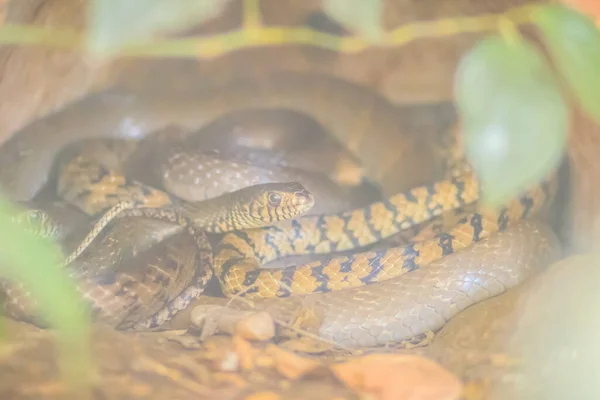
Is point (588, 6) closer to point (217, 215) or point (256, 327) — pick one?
point (256, 327)

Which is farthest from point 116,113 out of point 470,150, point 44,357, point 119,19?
point 470,150

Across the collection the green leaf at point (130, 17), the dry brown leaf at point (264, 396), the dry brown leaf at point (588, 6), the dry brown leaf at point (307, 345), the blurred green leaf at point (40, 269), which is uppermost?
the dry brown leaf at point (588, 6)

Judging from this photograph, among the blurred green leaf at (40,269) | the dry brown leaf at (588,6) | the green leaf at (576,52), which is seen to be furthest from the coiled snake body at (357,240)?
the blurred green leaf at (40,269)

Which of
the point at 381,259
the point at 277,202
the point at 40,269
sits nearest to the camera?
the point at 40,269

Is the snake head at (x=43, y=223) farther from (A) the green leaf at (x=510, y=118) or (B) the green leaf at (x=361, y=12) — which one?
(A) the green leaf at (x=510, y=118)

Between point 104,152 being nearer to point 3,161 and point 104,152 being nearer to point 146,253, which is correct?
point 3,161

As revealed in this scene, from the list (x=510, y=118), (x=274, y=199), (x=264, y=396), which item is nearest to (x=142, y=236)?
(x=274, y=199)

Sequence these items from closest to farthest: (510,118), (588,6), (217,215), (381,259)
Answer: (510,118) → (588,6) → (381,259) → (217,215)
